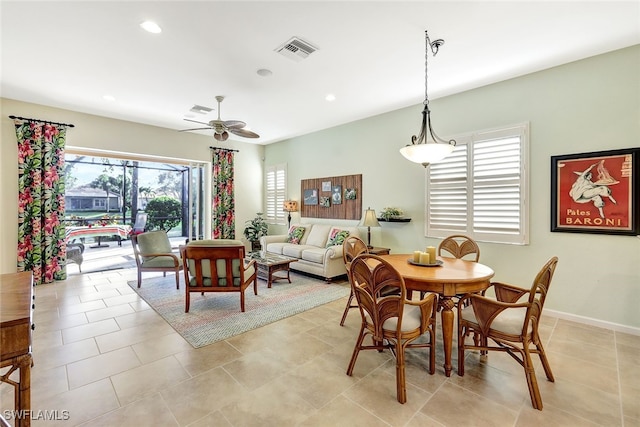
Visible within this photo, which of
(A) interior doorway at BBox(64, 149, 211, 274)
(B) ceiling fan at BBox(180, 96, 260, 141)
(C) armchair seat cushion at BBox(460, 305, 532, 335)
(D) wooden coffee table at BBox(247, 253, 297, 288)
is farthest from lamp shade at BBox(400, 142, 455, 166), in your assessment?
(A) interior doorway at BBox(64, 149, 211, 274)

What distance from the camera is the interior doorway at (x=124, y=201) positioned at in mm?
6679

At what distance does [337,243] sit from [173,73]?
144 inches

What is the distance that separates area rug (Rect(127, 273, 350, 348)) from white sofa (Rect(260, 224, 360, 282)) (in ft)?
0.78

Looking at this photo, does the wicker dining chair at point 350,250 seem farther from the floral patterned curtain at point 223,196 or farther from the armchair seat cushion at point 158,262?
the floral patterned curtain at point 223,196

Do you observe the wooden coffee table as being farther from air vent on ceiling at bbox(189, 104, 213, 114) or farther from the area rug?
air vent on ceiling at bbox(189, 104, 213, 114)

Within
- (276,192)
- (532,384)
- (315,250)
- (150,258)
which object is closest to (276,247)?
(315,250)

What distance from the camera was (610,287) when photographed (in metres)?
3.13

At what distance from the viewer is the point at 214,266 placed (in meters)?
3.56

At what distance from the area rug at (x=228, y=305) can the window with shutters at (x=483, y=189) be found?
6.67 ft

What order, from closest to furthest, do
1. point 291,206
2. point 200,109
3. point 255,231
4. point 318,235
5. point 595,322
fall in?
point 595,322 < point 200,109 < point 318,235 < point 291,206 < point 255,231

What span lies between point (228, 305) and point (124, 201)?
544cm

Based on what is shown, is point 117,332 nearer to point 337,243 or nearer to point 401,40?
point 337,243

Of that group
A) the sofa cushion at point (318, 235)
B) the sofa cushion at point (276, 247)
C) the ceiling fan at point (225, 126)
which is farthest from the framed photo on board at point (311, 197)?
the ceiling fan at point (225, 126)

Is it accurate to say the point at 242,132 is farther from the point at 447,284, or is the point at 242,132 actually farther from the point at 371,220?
the point at 447,284
